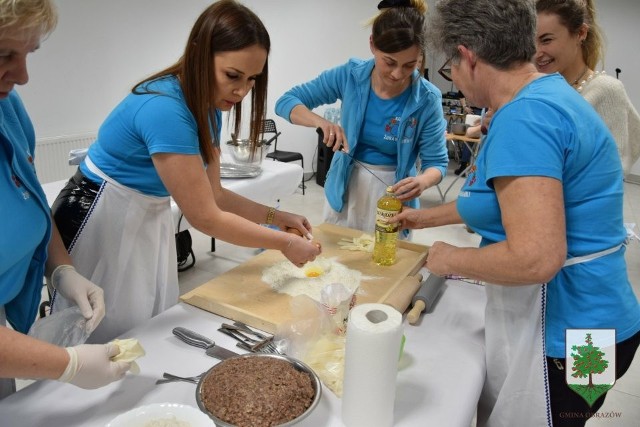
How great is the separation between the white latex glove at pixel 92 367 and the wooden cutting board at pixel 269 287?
0.39 m

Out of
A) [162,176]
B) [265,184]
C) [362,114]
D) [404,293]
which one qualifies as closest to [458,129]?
[265,184]

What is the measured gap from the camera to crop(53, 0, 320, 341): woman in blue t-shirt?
1.30 meters

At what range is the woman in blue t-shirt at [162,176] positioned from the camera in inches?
51.1

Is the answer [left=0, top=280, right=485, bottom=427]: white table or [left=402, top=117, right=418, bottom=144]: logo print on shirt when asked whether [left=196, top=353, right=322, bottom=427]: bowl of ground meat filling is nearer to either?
[left=0, top=280, right=485, bottom=427]: white table

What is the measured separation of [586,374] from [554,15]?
3.74ft

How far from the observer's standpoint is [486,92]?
114 cm

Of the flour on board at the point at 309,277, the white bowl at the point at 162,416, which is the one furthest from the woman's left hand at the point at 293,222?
the white bowl at the point at 162,416

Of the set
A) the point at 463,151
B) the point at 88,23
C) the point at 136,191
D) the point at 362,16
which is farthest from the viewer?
the point at 463,151

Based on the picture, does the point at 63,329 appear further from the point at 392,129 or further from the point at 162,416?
the point at 392,129

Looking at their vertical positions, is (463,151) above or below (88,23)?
below

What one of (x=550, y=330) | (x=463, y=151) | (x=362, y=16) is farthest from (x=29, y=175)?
(x=463, y=151)

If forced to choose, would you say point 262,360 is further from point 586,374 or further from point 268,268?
point 586,374

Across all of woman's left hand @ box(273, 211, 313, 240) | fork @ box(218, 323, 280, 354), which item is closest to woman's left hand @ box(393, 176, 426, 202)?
woman's left hand @ box(273, 211, 313, 240)

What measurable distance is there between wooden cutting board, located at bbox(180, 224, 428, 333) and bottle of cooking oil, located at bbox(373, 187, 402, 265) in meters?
0.03
